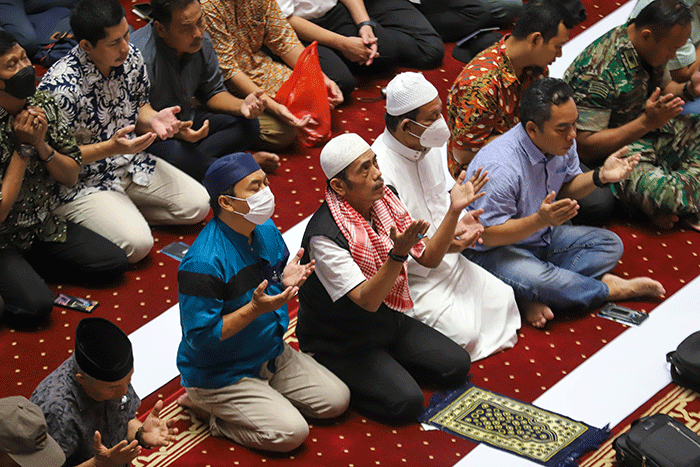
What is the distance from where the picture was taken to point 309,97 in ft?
15.9

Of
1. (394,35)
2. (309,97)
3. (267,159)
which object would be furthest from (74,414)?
(394,35)

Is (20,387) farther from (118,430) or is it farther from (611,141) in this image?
(611,141)

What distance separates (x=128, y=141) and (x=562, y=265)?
2.01m

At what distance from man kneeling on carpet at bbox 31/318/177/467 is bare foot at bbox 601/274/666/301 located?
221cm

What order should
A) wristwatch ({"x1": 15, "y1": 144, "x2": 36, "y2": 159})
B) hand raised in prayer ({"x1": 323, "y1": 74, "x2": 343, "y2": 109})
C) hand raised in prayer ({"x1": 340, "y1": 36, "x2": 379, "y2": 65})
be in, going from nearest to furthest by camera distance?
1. wristwatch ({"x1": 15, "y1": 144, "x2": 36, "y2": 159})
2. hand raised in prayer ({"x1": 323, "y1": 74, "x2": 343, "y2": 109})
3. hand raised in prayer ({"x1": 340, "y1": 36, "x2": 379, "y2": 65})

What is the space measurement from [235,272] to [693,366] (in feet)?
6.08

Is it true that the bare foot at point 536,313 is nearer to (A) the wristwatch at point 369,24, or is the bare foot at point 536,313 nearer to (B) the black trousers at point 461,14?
(A) the wristwatch at point 369,24

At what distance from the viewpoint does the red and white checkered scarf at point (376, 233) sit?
332 cm

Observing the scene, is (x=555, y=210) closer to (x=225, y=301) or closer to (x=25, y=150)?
(x=225, y=301)

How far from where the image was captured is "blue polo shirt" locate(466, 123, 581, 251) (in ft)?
12.6

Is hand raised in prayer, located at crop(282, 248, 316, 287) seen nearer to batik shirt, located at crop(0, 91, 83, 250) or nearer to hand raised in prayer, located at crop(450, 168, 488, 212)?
hand raised in prayer, located at crop(450, 168, 488, 212)

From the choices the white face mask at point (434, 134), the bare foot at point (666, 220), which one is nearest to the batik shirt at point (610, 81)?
the bare foot at point (666, 220)

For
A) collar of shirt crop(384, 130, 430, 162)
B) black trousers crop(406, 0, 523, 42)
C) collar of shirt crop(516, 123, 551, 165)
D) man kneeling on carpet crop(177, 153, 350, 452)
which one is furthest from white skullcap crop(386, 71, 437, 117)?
black trousers crop(406, 0, 523, 42)

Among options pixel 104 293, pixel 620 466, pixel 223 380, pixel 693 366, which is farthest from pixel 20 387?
pixel 693 366
